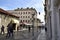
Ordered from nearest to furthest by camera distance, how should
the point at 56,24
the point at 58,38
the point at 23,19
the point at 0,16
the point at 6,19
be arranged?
the point at 58,38, the point at 56,24, the point at 0,16, the point at 6,19, the point at 23,19

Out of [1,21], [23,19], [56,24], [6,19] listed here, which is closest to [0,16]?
[1,21]

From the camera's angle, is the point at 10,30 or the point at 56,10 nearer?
the point at 56,10

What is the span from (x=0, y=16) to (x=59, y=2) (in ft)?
94.3

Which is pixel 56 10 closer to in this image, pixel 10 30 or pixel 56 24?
pixel 56 24

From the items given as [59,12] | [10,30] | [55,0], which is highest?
[55,0]

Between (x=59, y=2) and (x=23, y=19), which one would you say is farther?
A: (x=23, y=19)

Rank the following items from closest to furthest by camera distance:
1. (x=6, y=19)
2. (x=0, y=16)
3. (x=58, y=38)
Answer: (x=58, y=38) < (x=0, y=16) < (x=6, y=19)

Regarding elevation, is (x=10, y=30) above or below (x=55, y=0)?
below

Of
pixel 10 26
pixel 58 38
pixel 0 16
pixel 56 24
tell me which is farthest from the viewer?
pixel 0 16

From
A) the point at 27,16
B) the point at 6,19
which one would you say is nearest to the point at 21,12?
the point at 27,16

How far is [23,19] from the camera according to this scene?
108938 millimetres

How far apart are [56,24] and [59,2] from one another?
2332mm

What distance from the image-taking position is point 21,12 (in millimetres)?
110188

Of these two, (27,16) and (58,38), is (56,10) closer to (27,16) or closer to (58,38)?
(58,38)
